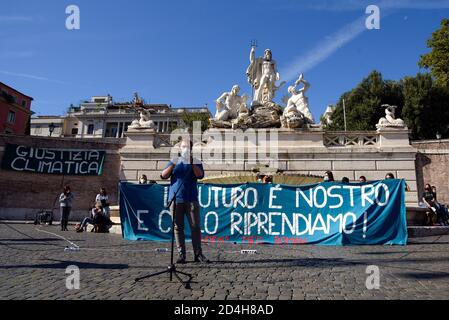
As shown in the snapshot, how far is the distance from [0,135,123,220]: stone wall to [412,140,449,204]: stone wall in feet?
58.6

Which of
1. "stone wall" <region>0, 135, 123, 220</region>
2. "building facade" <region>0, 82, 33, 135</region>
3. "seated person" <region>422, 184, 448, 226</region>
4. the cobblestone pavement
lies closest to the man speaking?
the cobblestone pavement

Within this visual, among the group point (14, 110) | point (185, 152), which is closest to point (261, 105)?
point (185, 152)

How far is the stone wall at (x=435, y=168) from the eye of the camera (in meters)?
17.8

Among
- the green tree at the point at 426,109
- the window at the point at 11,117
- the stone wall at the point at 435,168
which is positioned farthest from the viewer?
the window at the point at 11,117

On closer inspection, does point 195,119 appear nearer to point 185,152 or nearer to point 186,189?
point 185,152

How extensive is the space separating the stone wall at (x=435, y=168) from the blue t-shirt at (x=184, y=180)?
16067 millimetres

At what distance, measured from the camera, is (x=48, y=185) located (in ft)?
65.1

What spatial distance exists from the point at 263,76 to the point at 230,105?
114 inches

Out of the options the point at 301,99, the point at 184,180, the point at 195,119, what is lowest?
the point at 184,180

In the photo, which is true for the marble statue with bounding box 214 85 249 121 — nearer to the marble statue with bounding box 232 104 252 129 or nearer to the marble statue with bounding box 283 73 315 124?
the marble statue with bounding box 232 104 252 129

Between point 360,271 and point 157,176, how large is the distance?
46.6ft

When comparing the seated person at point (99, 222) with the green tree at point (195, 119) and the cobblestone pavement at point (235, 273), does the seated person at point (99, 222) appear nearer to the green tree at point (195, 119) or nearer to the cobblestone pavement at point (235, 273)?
the cobblestone pavement at point (235, 273)

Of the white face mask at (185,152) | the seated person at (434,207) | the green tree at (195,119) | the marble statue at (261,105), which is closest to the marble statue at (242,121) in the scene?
the marble statue at (261,105)
